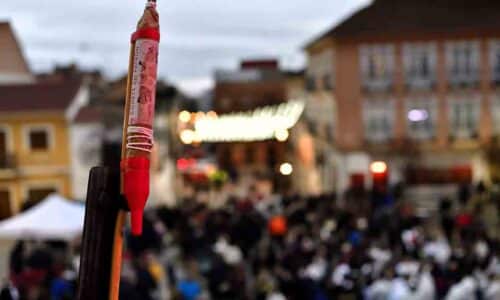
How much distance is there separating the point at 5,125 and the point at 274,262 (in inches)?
581

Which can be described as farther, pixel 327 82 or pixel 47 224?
pixel 327 82

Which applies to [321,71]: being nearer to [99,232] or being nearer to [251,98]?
[251,98]

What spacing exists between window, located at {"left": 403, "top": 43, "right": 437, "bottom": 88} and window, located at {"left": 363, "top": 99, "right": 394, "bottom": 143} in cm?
128

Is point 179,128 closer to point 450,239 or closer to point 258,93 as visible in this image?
point 450,239

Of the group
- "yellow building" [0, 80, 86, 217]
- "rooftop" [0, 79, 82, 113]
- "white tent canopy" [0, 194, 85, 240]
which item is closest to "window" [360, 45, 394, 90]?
"rooftop" [0, 79, 82, 113]

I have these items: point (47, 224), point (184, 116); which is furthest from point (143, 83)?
point (184, 116)

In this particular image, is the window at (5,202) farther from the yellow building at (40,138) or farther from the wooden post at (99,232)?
the wooden post at (99,232)

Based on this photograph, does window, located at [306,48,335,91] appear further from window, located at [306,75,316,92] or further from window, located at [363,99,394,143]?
window, located at [363,99,394,143]

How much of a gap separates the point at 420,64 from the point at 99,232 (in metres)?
32.3

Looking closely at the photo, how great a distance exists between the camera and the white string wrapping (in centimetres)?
157

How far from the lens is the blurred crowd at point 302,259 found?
7.91m

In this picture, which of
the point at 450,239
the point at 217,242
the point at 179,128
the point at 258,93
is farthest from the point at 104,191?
the point at 258,93

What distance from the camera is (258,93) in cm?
5506

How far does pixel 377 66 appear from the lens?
109ft
